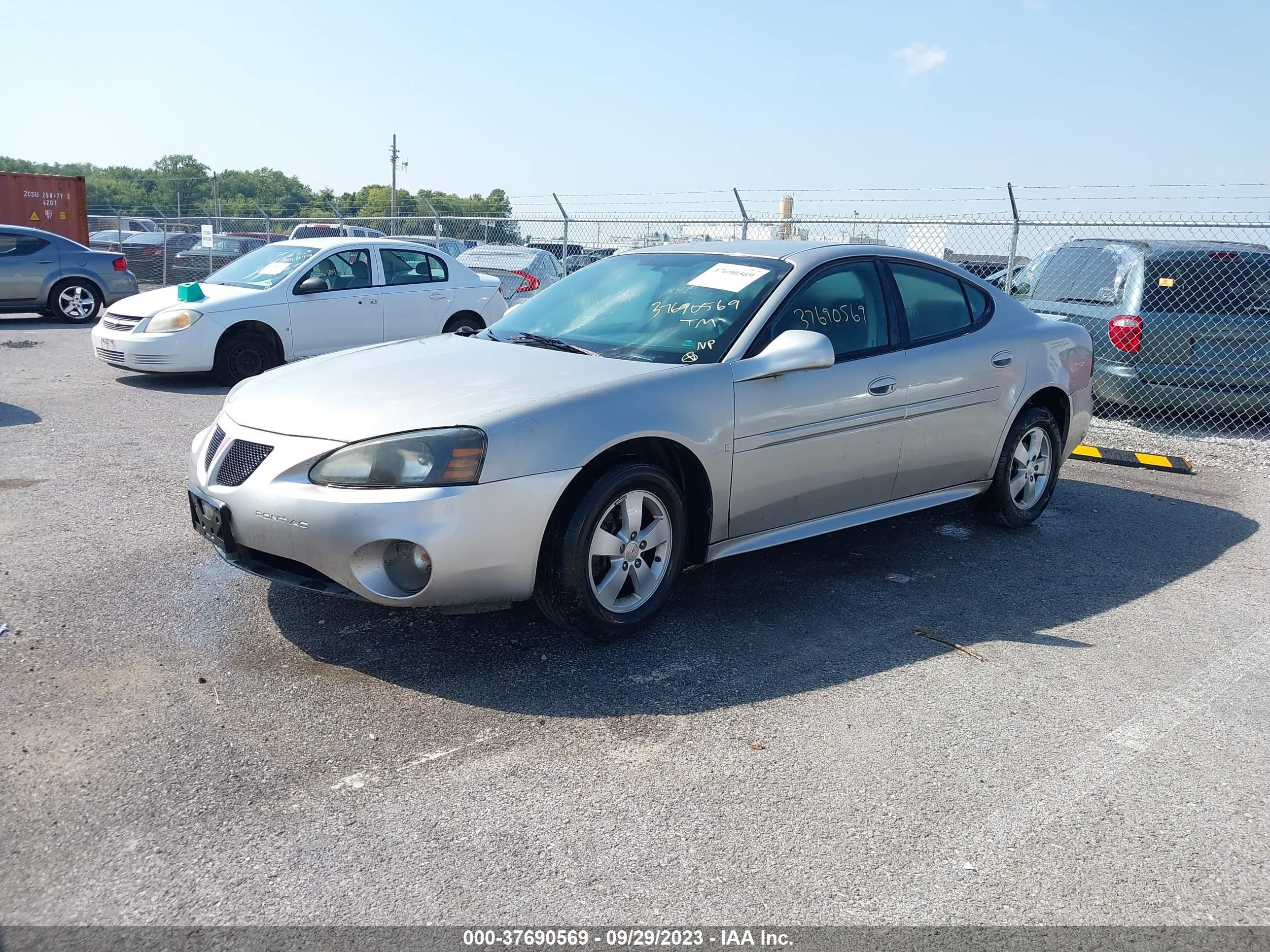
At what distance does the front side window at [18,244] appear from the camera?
14.5 meters

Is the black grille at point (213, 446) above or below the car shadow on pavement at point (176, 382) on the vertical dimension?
above

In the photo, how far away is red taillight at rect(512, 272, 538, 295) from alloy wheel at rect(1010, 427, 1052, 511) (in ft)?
30.3

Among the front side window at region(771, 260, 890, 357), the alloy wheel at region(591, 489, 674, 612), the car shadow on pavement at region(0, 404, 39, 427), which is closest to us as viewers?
the alloy wheel at region(591, 489, 674, 612)

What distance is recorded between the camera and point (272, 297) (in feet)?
33.6

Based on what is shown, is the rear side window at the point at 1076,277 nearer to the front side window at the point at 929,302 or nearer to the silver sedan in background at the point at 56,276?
the front side window at the point at 929,302

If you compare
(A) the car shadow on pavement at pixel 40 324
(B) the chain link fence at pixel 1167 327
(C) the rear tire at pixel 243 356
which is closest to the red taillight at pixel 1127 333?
(B) the chain link fence at pixel 1167 327

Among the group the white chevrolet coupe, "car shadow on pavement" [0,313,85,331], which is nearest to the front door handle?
the white chevrolet coupe

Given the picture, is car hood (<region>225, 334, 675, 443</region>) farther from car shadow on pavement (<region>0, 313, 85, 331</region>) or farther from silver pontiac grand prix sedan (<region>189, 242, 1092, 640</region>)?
car shadow on pavement (<region>0, 313, 85, 331</region>)

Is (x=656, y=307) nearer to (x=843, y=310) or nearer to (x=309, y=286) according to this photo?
(x=843, y=310)

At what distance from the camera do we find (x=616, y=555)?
419 centimetres

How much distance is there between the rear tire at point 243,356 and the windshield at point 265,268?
0.53 metres

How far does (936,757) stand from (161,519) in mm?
4191

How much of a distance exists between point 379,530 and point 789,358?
1.87 m

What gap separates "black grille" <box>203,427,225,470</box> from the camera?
4.29m
